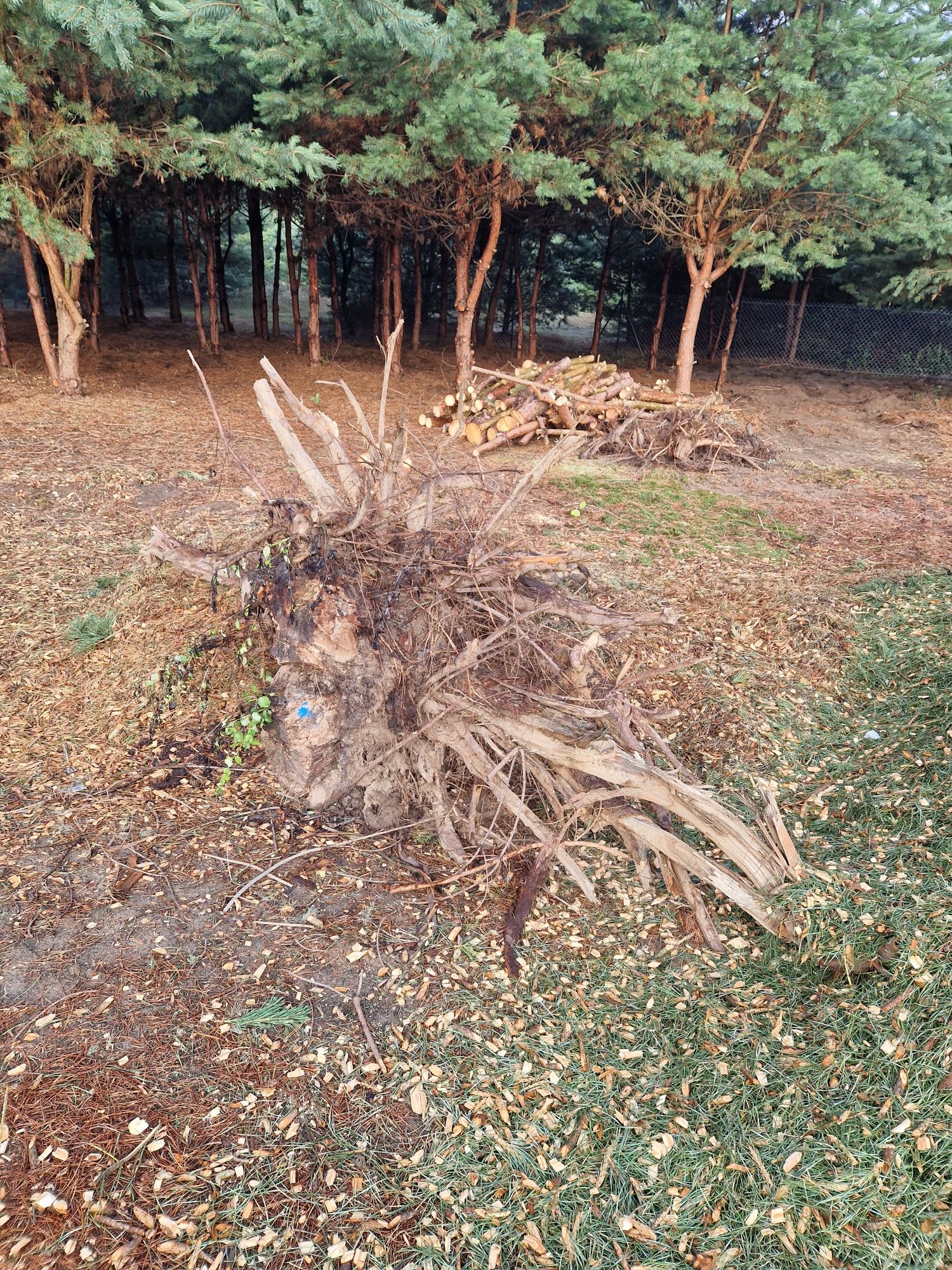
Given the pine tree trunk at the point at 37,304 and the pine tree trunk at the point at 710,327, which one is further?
the pine tree trunk at the point at 710,327

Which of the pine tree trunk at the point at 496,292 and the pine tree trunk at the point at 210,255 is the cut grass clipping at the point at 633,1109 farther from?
the pine tree trunk at the point at 496,292

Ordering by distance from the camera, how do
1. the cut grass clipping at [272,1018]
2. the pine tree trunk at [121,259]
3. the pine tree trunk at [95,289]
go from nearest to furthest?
1. the cut grass clipping at [272,1018]
2. the pine tree trunk at [95,289]
3. the pine tree trunk at [121,259]

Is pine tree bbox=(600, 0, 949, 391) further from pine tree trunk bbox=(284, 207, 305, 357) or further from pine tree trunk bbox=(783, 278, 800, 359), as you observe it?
pine tree trunk bbox=(783, 278, 800, 359)

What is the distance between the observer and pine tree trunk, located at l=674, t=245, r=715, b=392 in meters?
13.0

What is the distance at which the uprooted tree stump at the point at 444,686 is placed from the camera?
3.75 metres

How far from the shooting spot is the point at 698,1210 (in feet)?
8.38

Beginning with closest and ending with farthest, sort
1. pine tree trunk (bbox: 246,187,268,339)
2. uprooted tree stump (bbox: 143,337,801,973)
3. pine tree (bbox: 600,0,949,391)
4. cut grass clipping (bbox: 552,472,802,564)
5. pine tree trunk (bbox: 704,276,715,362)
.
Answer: uprooted tree stump (bbox: 143,337,801,973)
cut grass clipping (bbox: 552,472,802,564)
pine tree (bbox: 600,0,949,391)
pine tree trunk (bbox: 246,187,268,339)
pine tree trunk (bbox: 704,276,715,362)

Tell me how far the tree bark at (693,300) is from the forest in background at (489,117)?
0.14 feet

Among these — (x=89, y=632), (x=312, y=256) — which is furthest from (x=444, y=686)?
(x=312, y=256)

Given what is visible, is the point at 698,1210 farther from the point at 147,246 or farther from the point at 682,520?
the point at 147,246

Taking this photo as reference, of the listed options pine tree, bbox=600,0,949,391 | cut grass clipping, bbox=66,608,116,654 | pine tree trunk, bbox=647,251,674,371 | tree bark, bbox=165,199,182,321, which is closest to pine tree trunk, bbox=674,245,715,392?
pine tree, bbox=600,0,949,391

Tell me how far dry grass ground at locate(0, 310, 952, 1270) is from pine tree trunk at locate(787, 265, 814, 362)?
12741 millimetres

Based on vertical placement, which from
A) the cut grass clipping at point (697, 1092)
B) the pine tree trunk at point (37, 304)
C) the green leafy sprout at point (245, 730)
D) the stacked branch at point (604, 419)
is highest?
the pine tree trunk at point (37, 304)

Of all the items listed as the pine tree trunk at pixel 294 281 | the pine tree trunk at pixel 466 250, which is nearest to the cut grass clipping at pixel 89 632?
the pine tree trunk at pixel 466 250
